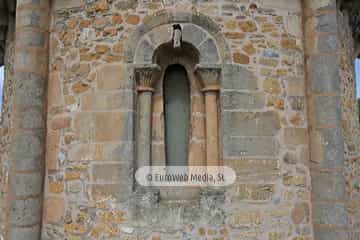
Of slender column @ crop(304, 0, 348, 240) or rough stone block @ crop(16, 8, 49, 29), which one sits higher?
rough stone block @ crop(16, 8, 49, 29)

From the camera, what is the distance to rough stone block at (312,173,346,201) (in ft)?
12.8

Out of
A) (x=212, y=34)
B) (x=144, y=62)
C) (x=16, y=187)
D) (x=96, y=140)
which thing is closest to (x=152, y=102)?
(x=144, y=62)

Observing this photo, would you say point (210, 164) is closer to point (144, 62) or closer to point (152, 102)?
point (152, 102)

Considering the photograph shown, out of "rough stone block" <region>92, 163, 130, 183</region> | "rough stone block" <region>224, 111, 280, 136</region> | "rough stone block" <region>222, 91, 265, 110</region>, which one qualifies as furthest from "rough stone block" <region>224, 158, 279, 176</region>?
"rough stone block" <region>92, 163, 130, 183</region>

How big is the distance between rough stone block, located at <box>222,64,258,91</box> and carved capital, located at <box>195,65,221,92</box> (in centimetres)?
9

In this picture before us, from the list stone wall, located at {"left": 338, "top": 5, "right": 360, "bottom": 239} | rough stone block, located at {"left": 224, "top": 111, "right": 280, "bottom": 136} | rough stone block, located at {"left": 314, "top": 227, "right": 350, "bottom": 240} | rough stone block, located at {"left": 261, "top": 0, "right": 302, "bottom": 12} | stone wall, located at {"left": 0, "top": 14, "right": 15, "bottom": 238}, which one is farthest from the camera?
stone wall, located at {"left": 0, "top": 14, "right": 15, "bottom": 238}

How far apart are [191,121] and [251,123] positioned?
29.1 inches

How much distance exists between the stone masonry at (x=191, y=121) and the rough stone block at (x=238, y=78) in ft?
0.04

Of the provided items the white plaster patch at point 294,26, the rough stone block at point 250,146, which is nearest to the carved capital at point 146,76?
the rough stone block at point 250,146

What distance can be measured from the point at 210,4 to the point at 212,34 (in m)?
0.40

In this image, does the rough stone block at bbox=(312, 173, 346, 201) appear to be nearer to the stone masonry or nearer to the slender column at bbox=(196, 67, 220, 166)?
the stone masonry

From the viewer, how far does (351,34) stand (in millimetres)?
5793

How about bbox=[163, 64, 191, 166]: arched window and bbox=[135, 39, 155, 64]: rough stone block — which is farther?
bbox=[163, 64, 191, 166]: arched window

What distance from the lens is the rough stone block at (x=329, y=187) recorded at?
3.91 m
